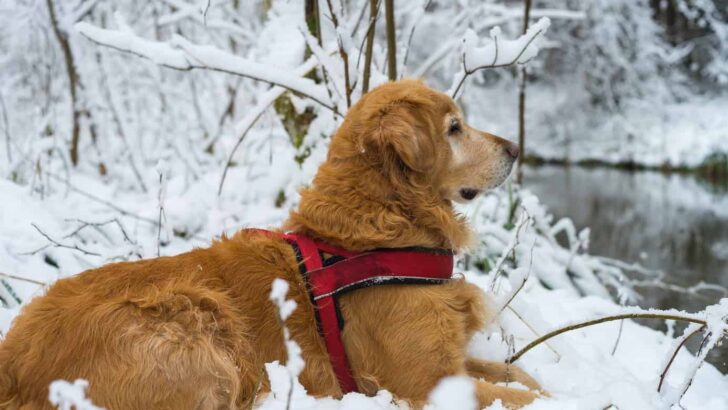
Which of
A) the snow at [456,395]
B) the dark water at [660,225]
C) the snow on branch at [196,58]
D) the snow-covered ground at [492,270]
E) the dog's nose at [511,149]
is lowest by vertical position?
the dark water at [660,225]

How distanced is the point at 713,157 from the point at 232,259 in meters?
17.1

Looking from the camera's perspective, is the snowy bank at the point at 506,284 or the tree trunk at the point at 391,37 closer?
the snowy bank at the point at 506,284

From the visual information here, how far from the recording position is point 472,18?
6.36m

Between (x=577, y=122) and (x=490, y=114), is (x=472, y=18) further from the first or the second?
(x=490, y=114)

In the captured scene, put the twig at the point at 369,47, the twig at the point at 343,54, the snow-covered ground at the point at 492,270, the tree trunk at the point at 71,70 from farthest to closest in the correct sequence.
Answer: the tree trunk at the point at 71,70 → the twig at the point at 369,47 → the twig at the point at 343,54 → the snow-covered ground at the point at 492,270

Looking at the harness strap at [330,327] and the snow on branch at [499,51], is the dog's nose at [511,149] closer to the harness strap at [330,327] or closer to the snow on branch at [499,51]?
the snow on branch at [499,51]

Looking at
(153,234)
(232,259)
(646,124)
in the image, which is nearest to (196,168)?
(153,234)

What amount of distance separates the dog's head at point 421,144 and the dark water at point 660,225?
2.03 metres

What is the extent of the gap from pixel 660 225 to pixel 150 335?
8.53 meters

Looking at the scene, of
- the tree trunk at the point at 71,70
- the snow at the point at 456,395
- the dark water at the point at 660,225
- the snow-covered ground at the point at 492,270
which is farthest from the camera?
the tree trunk at the point at 71,70

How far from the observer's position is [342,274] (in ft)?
8.54

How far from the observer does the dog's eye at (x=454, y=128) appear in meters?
3.02

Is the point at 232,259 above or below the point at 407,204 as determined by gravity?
below

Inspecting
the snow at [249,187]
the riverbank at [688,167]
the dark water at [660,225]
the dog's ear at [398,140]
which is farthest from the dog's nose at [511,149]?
the riverbank at [688,167]
